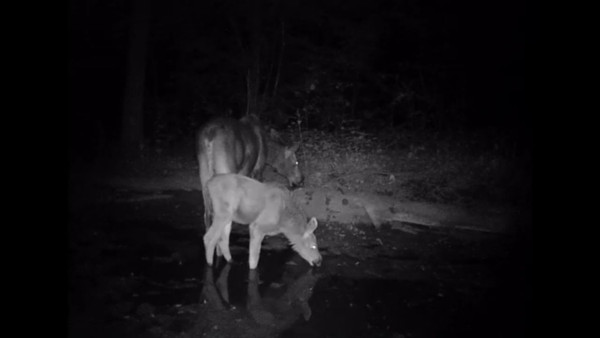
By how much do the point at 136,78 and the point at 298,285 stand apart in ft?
46.2

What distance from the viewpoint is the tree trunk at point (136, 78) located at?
1898 centimetres

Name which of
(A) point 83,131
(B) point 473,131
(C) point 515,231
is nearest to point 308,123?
(B) point 473,131

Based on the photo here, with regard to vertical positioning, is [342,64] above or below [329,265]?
above

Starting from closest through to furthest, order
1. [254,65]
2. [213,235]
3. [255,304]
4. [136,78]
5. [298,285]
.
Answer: [255,304]
[298,285]
[213,235]
[136,78]
[254,65]

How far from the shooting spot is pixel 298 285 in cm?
747

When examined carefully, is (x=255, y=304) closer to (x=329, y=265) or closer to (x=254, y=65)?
(x=329, y=265)

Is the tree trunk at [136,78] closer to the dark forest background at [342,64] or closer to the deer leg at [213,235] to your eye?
the dark forest background at [342,64]

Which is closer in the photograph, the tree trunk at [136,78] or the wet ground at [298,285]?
the wet ground at [298,285]

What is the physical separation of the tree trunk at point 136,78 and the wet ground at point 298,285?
349 inches

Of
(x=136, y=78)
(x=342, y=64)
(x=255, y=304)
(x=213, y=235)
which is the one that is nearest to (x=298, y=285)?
(x=255, y=304)

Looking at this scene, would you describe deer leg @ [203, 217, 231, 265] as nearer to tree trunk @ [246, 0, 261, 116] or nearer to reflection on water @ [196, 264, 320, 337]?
reflection on water @ [196, 264, 320, 337]

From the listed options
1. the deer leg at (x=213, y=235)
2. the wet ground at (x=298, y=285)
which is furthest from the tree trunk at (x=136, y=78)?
the deer leg at (x=213, y=235)

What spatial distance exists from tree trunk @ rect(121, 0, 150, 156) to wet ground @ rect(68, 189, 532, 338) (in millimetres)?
8858

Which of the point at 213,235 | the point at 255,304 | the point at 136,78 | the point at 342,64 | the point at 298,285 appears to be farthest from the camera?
the point at 342,64
